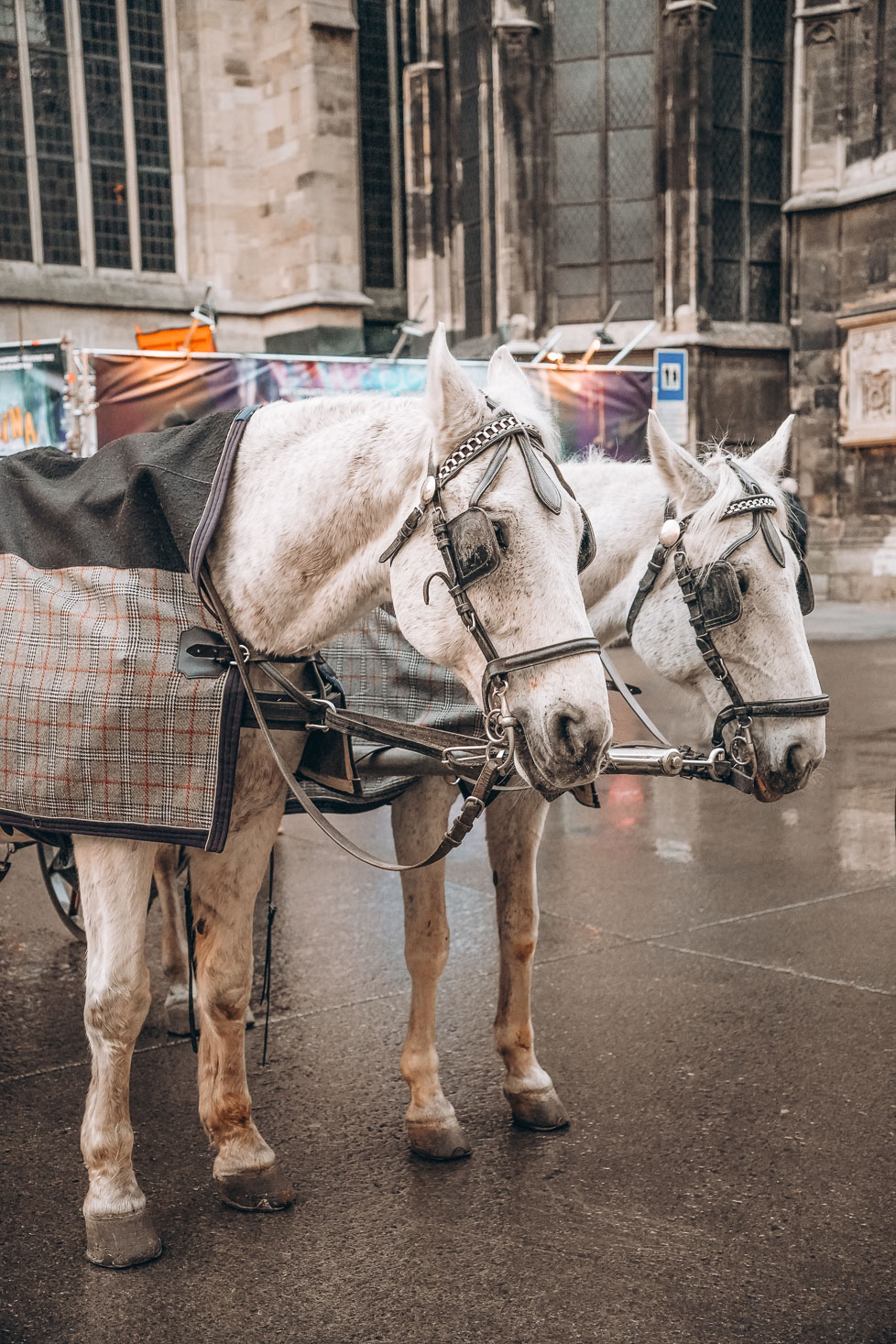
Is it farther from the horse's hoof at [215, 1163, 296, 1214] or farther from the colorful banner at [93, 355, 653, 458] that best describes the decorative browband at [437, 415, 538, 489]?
the colorful banner at [93, 355, 653, 458]

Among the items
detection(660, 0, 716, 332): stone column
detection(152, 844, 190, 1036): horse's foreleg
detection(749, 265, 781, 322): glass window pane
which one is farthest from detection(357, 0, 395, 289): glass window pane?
detection(152, 844, 190, 1036): horse's foreleg

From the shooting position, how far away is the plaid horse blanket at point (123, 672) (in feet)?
8.91

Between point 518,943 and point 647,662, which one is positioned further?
point 518,943

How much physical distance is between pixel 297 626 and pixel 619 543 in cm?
122

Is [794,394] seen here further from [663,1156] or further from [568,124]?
[663,1156]

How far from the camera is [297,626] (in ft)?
9.05

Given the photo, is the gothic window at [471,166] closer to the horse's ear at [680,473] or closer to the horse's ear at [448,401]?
the horse's ear at [680,473]

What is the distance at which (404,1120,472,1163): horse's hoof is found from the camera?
10.8ft

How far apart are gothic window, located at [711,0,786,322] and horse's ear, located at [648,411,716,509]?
1458 centimetres

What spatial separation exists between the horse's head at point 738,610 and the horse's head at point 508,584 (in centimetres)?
83

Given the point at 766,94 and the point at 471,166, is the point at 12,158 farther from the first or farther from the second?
the point at 766,94

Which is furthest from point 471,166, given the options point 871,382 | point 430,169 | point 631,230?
point 871,382

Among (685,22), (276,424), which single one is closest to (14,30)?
(685,22)

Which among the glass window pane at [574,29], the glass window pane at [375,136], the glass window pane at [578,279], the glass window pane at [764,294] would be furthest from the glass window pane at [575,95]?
the glass window pane at [375,136]
